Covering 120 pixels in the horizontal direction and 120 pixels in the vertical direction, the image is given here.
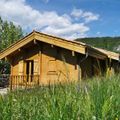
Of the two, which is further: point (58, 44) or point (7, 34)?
point (7, 34)

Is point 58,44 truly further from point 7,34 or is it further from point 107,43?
point 7,34

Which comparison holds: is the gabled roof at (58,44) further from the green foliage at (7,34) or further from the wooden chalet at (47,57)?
the green foliage at (7,34)

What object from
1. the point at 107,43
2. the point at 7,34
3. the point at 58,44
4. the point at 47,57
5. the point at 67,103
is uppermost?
the point at 7,34

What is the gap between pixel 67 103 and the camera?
133 inches

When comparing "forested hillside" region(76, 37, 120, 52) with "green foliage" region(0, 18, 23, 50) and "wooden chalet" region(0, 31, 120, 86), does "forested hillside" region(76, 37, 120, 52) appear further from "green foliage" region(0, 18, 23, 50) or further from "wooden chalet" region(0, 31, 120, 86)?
"green foliage" region(0, 18, 23, 50)

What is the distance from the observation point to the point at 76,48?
791 inches

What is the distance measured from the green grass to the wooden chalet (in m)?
15.7

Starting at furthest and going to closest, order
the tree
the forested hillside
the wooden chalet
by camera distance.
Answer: the tree → the wooden chalet → the forested hillside

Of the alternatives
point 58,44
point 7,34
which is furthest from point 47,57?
point 7,34

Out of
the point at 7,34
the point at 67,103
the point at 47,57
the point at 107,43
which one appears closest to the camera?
the point at 67,103

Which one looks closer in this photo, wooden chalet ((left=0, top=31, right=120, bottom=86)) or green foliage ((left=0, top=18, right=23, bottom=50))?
wooden chalet ((left=0, top=31, right=120, bottom=86))

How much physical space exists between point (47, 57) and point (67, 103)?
20.1 metres

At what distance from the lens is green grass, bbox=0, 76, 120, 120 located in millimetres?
3232

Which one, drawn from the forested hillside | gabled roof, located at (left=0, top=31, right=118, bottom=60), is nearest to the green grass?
the forested hillside
